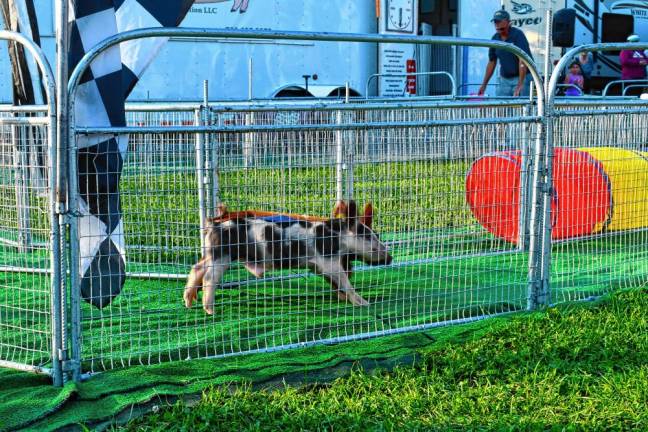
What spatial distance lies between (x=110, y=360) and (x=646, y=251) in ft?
13.1

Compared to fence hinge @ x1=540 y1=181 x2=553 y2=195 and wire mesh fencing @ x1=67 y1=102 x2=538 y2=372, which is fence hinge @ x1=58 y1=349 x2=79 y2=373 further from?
fence hinge @ x1=540 y1=181 x2=553 y2=195

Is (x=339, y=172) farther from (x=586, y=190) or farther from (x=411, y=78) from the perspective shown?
(x=411, y=78)

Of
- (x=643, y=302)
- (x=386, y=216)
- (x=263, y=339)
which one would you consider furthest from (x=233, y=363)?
(x=643, y=302)

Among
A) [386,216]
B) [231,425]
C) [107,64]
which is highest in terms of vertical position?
[107,64]

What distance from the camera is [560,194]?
20.4 ft

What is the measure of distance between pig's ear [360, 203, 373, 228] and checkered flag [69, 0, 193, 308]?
4.76ft

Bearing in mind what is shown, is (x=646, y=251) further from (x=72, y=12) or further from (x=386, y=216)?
(x=72, y=12)

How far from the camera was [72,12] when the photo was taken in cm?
432

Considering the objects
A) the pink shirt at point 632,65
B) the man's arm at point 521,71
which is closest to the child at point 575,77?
the pink shirt at point 632,65

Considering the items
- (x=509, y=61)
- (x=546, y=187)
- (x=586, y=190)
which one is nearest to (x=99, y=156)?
(x=546, y=187)

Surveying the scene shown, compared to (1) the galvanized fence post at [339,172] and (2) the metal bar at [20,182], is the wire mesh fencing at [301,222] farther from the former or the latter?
(2) the metal bar at [20,182]

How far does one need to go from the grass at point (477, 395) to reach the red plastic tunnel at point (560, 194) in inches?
42.6

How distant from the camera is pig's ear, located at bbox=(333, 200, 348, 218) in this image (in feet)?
16.9

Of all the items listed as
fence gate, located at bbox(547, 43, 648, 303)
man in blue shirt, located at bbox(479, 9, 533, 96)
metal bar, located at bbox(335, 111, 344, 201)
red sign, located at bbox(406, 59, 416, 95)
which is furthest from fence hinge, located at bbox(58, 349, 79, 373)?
red sign, located at bbox(406, 59, 416, 95)
